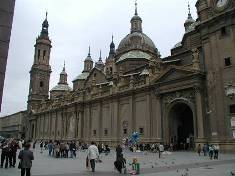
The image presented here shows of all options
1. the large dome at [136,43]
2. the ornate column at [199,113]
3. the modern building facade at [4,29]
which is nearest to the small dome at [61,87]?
the large dome at [136,43]

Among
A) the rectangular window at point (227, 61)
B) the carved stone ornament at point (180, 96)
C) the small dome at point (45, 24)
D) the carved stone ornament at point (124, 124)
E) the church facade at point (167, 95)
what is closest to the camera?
the rectangular window at point (227, 61)

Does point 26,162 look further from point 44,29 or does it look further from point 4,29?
point 44,29

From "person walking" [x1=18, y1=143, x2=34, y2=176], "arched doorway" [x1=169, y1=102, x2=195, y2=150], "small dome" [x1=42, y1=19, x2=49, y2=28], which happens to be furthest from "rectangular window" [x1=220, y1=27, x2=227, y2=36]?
"small dome" [x1=42, y1=19, x2=49, y2=28]

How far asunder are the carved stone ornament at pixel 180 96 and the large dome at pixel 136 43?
29151mm

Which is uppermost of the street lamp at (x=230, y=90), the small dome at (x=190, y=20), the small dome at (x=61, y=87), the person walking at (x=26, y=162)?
the small dome at (x=190, y=20)

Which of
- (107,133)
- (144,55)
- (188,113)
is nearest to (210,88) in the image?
(188,113)

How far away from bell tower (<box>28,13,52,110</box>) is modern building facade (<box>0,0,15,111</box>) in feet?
284

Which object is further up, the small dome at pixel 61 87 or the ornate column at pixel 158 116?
the small dome at pixel 61 87

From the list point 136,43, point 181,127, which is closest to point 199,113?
point 181,127

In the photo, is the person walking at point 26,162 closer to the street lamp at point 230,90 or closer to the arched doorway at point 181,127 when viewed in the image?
the street lamp at point 230,90

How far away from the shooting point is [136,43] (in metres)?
69.6

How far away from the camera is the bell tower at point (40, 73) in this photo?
302 feet

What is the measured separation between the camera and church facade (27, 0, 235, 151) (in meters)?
33.8

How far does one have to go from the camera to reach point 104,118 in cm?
5441
